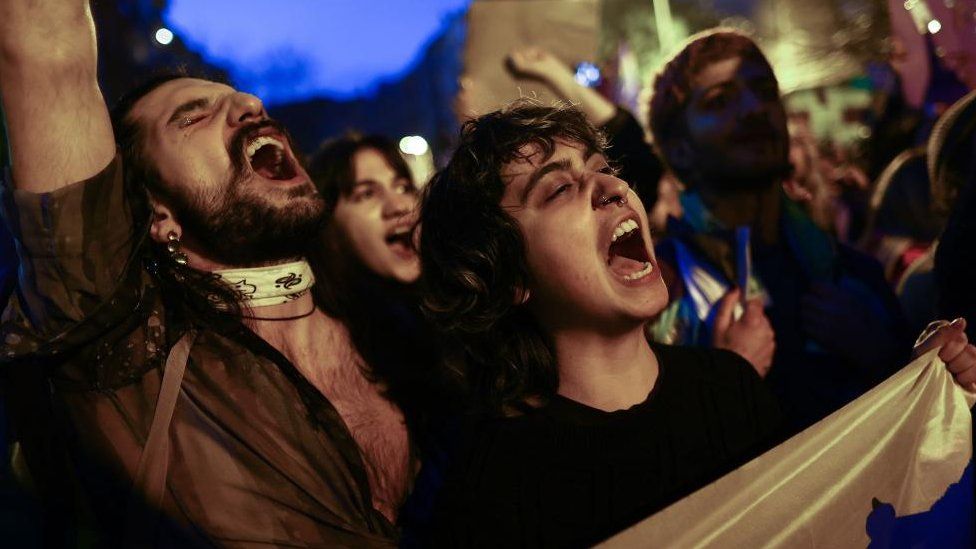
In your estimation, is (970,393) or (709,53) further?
(709,53)

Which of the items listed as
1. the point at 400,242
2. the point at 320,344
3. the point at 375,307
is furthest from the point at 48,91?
the point at 400,242

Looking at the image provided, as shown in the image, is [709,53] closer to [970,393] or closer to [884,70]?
[970,393]

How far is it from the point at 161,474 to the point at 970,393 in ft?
5.83

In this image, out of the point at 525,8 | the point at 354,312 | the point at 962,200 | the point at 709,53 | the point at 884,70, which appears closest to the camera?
the point at 962,200

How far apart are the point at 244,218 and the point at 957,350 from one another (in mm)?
1700

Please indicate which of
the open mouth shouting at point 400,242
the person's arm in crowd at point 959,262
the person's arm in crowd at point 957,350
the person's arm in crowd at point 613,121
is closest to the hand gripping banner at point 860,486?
the person's arm in crowd at point 957,350

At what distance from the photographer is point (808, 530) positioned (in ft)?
5.65

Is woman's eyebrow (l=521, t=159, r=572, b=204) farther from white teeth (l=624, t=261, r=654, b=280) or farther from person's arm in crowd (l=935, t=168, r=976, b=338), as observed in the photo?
person's arm in crowd (l=935, t=168, r=976, b=338)

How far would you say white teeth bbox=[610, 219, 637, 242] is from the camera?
75.8 inches

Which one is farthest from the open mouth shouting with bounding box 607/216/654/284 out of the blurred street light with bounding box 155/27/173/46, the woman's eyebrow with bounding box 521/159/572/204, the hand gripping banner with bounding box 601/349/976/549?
the blurred street light with bounding box 155/27/173/46

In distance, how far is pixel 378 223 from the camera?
Answer: 3082 millimetres

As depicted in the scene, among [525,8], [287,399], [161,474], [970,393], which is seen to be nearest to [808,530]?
[970,393]

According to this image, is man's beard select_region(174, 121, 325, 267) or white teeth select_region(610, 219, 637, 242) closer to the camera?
white teeth select_region(610, 219, 637, 242)

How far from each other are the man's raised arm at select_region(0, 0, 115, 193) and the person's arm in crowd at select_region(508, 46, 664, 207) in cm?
178
